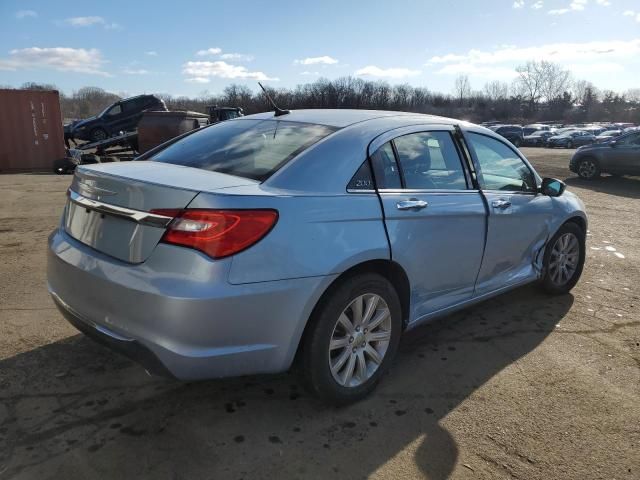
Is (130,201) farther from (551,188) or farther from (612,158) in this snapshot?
(612,158)

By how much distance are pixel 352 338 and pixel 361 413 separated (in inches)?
17.0

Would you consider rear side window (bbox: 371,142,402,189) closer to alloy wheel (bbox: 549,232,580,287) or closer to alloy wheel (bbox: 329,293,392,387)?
alloy wheel (bbox: 329,293,392,387)

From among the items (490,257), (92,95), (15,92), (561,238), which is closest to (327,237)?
(490,257)

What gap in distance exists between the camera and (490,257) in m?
3.81

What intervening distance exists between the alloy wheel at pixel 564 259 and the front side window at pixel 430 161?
1.59 m

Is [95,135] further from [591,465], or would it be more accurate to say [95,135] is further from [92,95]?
[92,95]

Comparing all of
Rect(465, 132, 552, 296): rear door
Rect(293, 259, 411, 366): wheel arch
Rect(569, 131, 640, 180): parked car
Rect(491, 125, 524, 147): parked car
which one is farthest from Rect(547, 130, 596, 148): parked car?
Rect(293, 259, 411, 366): wheel arch

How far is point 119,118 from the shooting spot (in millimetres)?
22531

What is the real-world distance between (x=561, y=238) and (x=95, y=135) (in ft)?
71.4

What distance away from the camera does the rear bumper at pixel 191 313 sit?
2.32 metres

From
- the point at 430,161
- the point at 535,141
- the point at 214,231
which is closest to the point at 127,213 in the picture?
the point at 214,231

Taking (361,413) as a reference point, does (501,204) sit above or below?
above

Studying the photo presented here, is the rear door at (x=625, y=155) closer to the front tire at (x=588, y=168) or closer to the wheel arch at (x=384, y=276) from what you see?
the front tire at (x=588, y=168)

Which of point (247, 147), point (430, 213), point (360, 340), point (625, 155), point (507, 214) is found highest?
point (247, 147)
